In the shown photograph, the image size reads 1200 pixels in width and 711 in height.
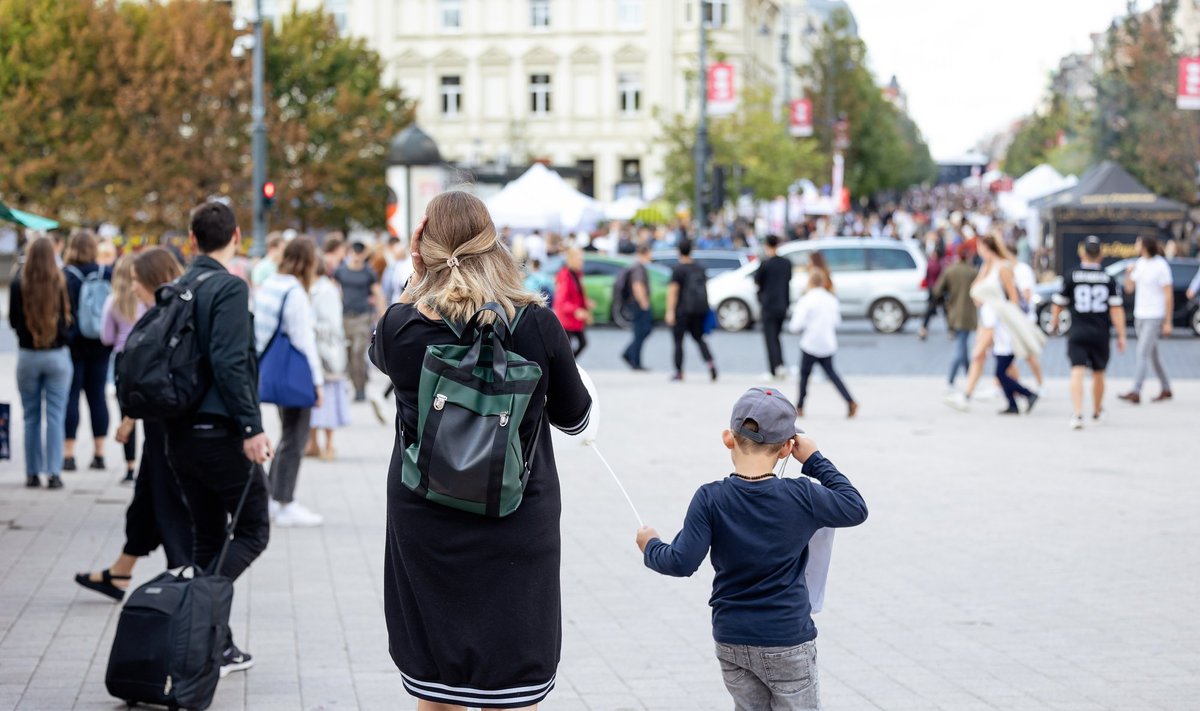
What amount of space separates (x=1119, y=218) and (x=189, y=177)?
72.6 ft

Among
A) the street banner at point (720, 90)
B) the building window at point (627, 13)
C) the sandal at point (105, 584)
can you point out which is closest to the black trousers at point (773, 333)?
the sandal at point (105, 584)

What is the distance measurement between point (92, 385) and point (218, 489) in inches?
237

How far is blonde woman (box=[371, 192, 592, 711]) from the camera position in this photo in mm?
3863

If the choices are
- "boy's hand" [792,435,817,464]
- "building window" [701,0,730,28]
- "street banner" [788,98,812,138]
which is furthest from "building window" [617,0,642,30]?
"boy's hand" [792,435,817,464]

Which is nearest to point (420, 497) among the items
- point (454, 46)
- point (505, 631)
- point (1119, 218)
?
point (505, 631)

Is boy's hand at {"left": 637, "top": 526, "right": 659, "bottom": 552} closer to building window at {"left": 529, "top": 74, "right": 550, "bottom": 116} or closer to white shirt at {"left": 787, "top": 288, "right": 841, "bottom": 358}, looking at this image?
white shirt at {"left": 787, "top": 288, "right": 841, "bottom": 358}

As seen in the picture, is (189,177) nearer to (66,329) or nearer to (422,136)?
(422,136)

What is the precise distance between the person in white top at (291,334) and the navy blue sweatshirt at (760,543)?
4.75 m

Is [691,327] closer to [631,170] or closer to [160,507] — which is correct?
[160,507]

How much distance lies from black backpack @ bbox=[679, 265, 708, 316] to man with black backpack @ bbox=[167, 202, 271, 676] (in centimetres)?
1477

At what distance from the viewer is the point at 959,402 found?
56.3 ft

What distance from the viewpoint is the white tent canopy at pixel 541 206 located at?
1368 inches

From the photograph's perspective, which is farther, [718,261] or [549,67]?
[549,67]

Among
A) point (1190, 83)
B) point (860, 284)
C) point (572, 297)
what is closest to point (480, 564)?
point (572, 297)
